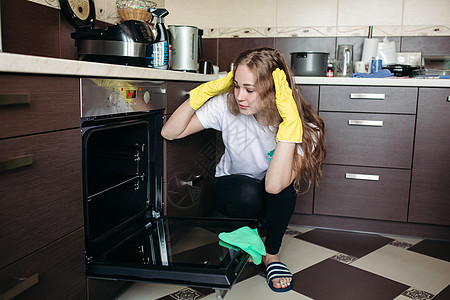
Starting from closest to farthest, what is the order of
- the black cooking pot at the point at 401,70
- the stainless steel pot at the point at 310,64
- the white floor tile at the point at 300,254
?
the white floor tile at the point at 300,254
the stainless steel pot at the point at 310,64
the black cooking pot at the point at 401,70

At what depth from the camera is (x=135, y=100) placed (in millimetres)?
1449

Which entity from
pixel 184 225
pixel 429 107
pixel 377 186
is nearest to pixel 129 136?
pixel 184 225

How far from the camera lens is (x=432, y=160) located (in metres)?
2.14

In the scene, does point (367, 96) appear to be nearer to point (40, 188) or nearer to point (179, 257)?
point (179, 257)

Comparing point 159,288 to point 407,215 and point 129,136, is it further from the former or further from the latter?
point 407,215

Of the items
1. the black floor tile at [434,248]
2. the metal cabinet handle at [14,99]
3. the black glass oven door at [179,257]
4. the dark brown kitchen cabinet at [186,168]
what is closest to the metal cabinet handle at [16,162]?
the metal cabinet handle at [14,99]

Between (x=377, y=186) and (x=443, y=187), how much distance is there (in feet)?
1.05

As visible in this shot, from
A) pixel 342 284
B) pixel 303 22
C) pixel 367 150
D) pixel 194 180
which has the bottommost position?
pixel 342 284

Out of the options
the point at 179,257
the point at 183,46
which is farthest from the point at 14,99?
the point at 183,46

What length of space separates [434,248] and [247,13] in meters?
1.82

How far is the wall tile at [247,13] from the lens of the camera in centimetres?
275

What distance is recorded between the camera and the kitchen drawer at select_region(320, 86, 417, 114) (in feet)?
6.99

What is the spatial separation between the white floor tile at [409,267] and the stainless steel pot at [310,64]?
1028 mm

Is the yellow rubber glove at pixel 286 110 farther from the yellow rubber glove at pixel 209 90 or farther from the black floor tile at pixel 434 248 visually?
the black floor tile at pixel 434 248
